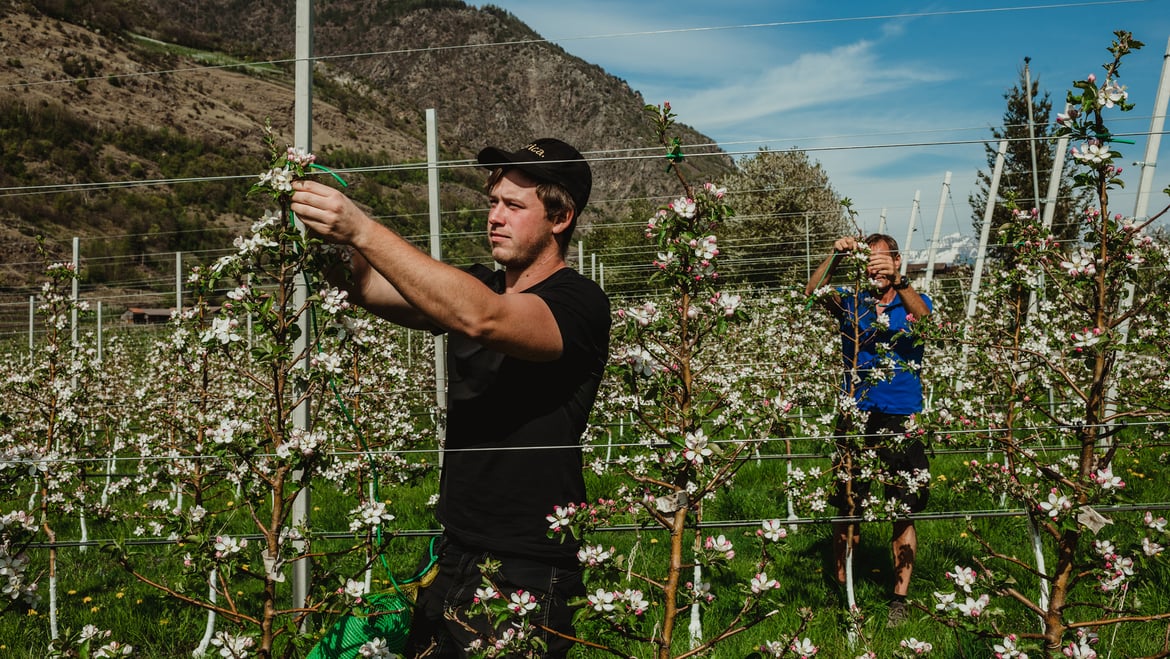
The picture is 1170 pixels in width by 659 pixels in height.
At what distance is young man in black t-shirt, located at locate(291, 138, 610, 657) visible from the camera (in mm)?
2141

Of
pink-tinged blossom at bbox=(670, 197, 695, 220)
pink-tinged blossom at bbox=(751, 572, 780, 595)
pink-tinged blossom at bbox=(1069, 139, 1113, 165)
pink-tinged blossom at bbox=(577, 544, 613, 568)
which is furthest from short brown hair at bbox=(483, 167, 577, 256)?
pink-tinged blossom at bbox=(1069, 139, 1113, 165)

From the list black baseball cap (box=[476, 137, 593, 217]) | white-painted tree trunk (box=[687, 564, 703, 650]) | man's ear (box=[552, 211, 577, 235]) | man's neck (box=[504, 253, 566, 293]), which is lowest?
white-painted tree trunk (box=[687, 564, 703, 650])

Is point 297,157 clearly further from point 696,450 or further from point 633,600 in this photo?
point 633,600

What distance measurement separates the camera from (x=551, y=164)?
2342 millimetres

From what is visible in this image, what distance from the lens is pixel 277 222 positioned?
83.4 inches

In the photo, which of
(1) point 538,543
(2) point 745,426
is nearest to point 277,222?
(1) point 538,543

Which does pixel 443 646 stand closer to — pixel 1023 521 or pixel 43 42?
pixel 1023 521

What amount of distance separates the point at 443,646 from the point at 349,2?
165015 millimetres

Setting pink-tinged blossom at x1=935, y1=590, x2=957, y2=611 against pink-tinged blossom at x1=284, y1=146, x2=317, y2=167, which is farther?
pink-tinged blossom at x1=935, y1=590, x2=957, y2=611

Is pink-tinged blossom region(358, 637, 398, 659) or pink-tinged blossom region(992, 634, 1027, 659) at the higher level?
pink-tinged blossom region(358, 637, 398, 659)

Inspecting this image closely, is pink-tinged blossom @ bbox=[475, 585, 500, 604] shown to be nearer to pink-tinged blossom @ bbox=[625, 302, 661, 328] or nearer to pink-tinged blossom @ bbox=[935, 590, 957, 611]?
pink-tinged blossom @ bbox=[625, 302, 661, 328]

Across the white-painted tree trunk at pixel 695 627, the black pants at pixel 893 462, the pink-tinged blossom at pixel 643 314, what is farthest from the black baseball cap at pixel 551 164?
the black pants at pixel 893 462

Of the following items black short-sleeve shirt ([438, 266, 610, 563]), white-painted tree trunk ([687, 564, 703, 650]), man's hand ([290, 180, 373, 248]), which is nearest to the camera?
man's hand ([290, 180, 373, 248])

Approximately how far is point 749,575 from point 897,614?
91 centimetres
